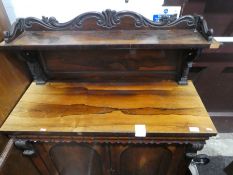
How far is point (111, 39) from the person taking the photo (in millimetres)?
807

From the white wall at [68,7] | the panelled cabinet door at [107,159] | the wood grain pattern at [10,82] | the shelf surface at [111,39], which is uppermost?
the white wall at [68,7]

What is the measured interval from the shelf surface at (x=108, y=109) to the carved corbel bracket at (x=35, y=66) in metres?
0.04

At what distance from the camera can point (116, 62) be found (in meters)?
1.01

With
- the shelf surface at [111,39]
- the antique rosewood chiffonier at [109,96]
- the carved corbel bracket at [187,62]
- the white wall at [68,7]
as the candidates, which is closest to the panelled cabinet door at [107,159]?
the antique rosewood chiffonier at [109,96]

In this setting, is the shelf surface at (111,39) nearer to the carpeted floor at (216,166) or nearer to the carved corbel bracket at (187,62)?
the carved corbel bracket at (187,62)

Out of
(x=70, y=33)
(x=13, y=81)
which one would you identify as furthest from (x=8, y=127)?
(x=70, y=33)

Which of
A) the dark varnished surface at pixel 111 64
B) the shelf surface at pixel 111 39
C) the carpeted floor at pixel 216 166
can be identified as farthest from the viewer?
the carpeted floor at pixel 216 166

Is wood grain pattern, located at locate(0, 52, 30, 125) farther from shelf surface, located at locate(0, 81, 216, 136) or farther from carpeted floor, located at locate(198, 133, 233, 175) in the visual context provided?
carpeted floor, located at locate(198, 133, 233, 175)

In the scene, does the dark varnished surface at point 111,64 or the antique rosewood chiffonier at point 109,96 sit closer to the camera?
the antique rosewood chiffonier at point 109,96

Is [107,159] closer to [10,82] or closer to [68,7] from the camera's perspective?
[10,82]

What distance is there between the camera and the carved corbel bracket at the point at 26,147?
0.87m

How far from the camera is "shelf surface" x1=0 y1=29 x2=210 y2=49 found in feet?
2.51

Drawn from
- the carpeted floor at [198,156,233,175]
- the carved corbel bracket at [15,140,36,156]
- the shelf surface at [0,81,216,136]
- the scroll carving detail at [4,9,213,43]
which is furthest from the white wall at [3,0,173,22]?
the carpeted floor at [198,156,233,175]

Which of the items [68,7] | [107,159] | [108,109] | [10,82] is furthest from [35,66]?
[107,159]
